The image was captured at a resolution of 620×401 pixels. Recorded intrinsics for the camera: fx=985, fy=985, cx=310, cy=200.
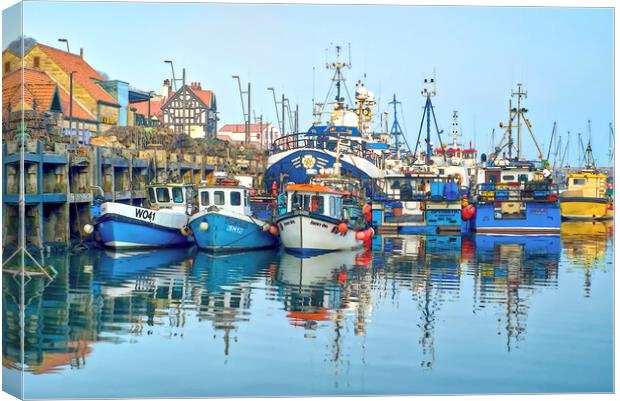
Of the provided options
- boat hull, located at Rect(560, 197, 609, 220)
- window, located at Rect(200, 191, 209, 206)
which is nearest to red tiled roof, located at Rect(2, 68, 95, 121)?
window, located at Rect(200, 191, 209, 206)

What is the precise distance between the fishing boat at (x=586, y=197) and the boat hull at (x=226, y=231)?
980 inches

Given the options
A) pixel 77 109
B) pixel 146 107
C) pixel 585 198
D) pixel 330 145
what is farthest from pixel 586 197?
pixel 146 107

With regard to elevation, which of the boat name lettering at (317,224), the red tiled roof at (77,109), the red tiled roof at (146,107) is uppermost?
the red tiled roof at (146,107)

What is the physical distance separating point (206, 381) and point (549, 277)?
47.7ft

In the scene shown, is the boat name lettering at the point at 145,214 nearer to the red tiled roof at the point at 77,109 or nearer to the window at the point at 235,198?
the window at the point at 235,198

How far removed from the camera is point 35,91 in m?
41.5

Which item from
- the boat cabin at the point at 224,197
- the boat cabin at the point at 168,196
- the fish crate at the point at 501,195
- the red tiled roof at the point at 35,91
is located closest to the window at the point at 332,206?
the boat cabin at the point at 224,197

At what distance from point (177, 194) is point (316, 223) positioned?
566 centimetres

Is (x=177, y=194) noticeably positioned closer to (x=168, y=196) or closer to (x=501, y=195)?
(x=168, y=196)

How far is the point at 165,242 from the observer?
32.2 m

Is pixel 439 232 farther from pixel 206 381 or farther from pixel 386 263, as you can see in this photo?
pixel 206 381

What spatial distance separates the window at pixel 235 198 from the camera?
106 ft

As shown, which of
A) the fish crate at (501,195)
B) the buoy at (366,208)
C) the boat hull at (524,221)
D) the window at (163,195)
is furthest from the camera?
the fish crate at (501,195)

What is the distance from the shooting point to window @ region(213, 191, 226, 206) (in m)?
32.2
